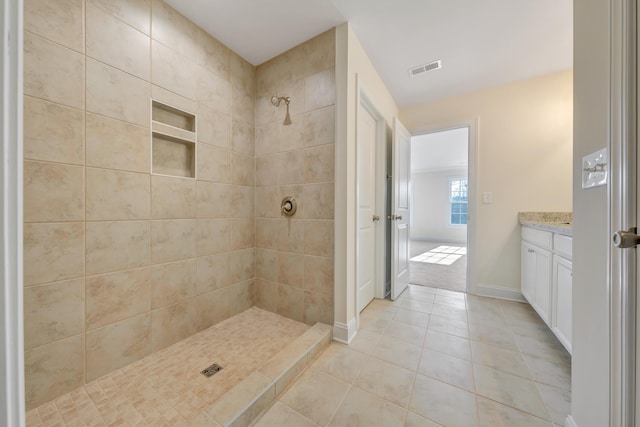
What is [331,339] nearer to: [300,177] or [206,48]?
[300,177]

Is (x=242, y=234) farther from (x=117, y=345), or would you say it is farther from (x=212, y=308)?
(x=117, y=345)

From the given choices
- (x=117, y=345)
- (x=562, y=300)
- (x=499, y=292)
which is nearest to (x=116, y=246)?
(x=117, y=345)

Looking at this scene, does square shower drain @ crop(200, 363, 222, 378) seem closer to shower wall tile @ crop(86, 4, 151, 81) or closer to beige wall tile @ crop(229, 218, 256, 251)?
beige wall tile @ crop(229, 218, 256, 251)

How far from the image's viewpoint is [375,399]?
1.20 m

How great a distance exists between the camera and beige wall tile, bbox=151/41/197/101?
1.50 metres

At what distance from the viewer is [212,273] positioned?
6.09ft

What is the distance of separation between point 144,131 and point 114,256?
79 cm

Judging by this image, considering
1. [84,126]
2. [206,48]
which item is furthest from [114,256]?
[206,48]

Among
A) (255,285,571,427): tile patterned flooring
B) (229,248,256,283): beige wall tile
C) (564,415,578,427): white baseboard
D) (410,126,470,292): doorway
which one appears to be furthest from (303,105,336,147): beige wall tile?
(410,126,470,292): doorway

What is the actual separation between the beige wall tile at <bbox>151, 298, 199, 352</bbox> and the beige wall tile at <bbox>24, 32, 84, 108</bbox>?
1316 millimetres

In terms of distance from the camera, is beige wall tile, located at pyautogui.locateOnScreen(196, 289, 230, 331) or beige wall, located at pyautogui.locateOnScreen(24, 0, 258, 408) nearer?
beige wall, located at pyautogui.locateOnScreen(24, 0, 258, 408)

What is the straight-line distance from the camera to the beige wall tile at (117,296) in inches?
49.3
